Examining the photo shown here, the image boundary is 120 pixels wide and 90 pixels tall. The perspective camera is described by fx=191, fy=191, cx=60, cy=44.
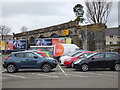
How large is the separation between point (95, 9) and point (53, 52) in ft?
92.7

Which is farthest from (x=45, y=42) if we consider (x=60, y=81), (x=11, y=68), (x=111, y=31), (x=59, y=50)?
(x=60, y=81)

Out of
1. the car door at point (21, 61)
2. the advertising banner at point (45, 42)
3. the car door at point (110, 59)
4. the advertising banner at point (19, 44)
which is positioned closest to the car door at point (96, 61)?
the car door at point (110, 59)

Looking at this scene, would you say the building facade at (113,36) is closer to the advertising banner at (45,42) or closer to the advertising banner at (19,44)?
the advertising banner at (45,42)

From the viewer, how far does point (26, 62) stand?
13.6 meters

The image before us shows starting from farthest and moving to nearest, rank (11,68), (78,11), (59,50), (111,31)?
(111,31) < (78,11) < (59,50) < (11,68)

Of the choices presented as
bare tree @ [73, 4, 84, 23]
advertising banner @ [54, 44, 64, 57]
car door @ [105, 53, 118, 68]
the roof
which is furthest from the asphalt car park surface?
the roof

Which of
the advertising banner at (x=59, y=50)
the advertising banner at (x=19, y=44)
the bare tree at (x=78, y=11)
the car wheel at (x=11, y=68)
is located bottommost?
the car wheel at (x=11, y=68)

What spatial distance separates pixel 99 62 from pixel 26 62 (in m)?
5.36

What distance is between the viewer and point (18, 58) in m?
13.8

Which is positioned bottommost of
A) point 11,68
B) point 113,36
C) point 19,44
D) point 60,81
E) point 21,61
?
point 60,81

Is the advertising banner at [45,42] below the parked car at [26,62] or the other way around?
the other way around

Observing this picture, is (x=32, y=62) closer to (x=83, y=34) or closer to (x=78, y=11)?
(x=83, y=34)

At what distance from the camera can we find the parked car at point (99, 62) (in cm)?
1410

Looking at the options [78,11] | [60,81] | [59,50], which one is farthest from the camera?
[78,11]
